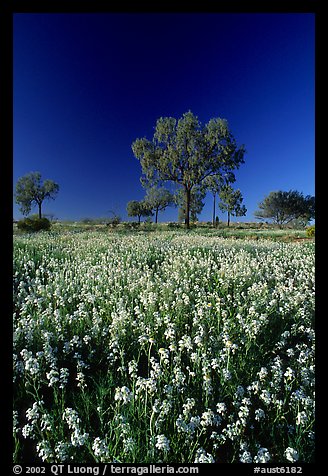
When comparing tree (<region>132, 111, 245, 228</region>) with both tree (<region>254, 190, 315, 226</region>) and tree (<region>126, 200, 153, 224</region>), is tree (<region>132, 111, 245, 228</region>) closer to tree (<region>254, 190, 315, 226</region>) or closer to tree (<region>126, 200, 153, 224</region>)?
tree (<region>126, 200, 153, 224</region>)

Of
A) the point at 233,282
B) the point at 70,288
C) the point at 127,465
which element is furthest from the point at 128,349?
the point at 233,282

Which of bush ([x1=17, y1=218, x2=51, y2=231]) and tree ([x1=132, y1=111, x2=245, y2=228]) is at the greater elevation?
tree ([x1=132, y1=111, x2=245, y2=228])

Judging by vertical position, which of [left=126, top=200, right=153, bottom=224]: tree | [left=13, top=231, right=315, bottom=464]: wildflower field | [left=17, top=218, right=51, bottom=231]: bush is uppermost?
[left=126, top=200, right=153, bottom=224]: tree

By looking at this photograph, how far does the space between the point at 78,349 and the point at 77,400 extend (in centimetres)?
95

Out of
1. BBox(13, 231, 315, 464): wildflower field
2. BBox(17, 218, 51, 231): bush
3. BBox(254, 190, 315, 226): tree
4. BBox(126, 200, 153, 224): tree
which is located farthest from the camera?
BBox(254, 190, 315, 226): tree

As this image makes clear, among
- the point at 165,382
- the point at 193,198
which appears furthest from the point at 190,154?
the point at 165,382

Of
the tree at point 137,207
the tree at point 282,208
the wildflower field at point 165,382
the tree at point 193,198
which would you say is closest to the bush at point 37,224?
the tree at point 137,207

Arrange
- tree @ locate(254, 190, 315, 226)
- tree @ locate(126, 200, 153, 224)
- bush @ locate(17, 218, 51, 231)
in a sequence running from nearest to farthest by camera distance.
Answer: tree @ locate(126, 200, 153, 224) < bush @ locate(17, 218, 51, 231) < tree @ locate(254, 190, 315, 226)

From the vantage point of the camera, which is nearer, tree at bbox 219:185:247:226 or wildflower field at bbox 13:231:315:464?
wildflower field at bbox 13:231:315:464

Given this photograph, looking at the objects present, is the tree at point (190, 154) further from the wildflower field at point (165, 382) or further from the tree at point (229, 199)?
the wildflower field at point (165, 382)

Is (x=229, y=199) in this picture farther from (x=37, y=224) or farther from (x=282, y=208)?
(x=282, y=208)

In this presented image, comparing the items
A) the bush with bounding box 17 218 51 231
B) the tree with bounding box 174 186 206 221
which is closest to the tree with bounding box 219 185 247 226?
the tree with bounding box 174 186 206 221

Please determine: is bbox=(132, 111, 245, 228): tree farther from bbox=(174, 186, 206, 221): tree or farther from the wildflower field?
the wildflower field
